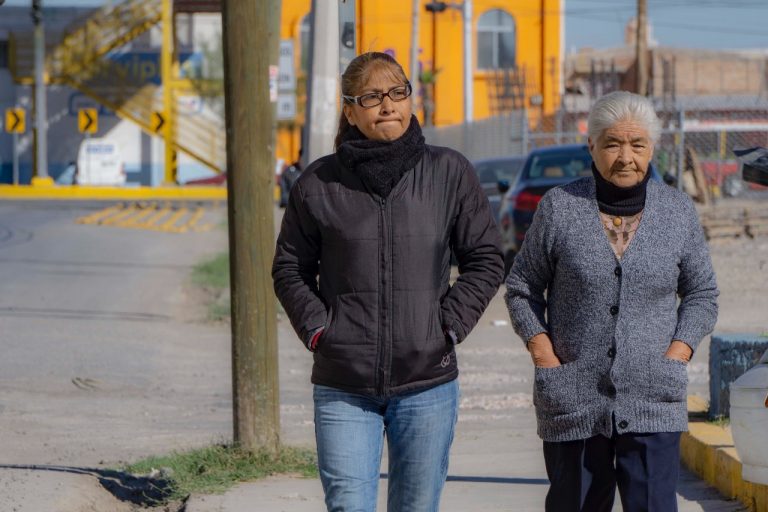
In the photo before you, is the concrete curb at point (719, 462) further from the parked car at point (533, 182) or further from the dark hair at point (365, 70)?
the parked car at point (533, 182)

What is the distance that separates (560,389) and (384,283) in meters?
0.65

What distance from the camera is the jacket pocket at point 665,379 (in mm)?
4055

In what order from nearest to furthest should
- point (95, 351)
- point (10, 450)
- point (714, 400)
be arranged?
point (714, 400) < point (10, 450) < point (95, 351)

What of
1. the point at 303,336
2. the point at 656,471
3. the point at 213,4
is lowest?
the point at 656,471

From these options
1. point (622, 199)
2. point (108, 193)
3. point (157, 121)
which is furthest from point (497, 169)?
point (157, 121)

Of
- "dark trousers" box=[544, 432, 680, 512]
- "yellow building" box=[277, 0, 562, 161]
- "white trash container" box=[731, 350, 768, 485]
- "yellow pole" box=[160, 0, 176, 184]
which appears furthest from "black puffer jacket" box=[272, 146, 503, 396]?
"yellow building" box=[277, 0, 562, 161]

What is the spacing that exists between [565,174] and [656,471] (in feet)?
41.4

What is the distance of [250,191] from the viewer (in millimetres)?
6539

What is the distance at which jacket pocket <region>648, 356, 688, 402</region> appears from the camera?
405 centimetres

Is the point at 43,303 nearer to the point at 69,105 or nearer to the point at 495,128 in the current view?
the point at 495,128

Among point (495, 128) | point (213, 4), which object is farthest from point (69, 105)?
point (495, 128)

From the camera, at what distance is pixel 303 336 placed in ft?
13.1

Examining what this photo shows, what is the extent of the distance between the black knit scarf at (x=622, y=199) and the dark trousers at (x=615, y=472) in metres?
0.67

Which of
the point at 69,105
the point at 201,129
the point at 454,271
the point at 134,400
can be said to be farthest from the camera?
the point at 69,105
